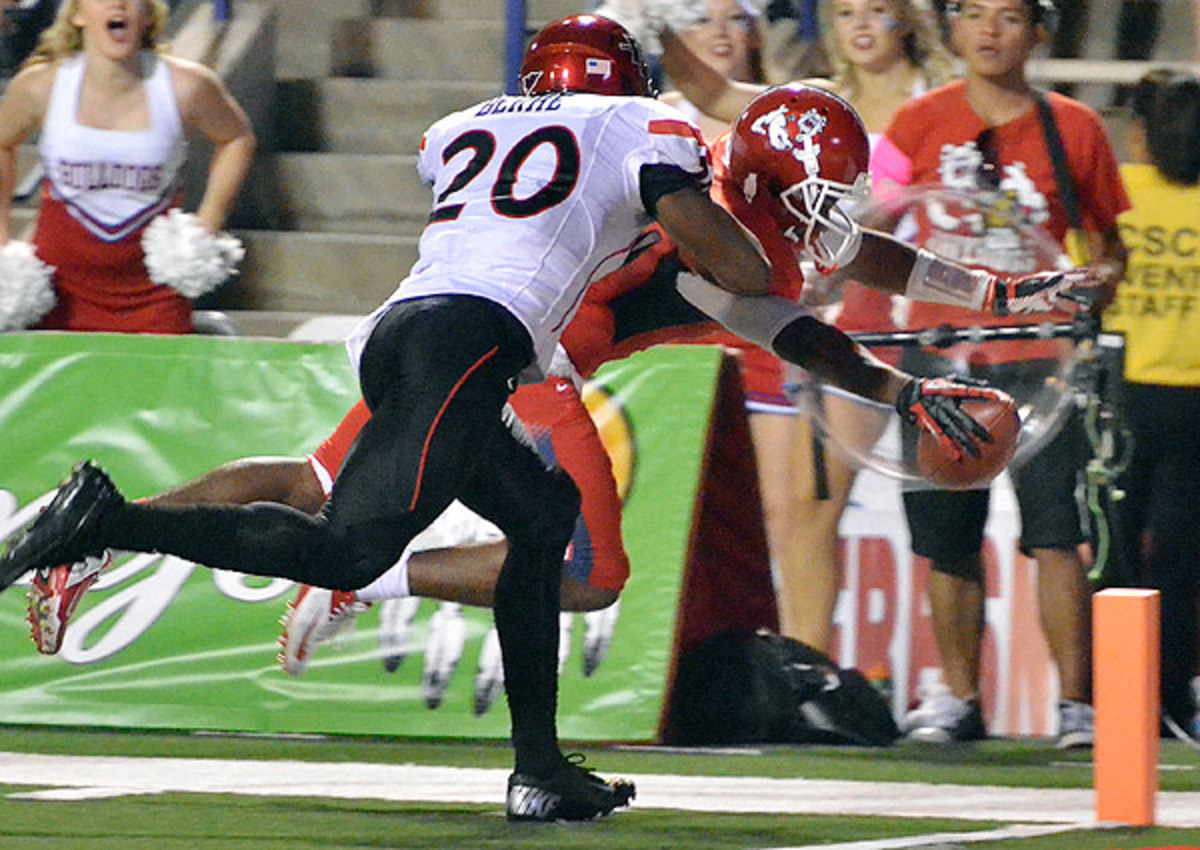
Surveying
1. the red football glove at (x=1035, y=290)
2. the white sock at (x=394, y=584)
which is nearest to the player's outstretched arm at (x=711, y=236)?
the red football glove at (x=1035, y=290)

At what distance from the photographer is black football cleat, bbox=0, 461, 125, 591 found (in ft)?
16.6

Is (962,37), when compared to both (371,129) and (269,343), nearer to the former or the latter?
(269,343)

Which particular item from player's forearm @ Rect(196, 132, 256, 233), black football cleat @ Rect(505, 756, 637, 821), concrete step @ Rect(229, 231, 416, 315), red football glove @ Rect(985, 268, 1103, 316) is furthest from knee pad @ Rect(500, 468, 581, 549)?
concrete step @ Rect(229, 231, 416, 315)

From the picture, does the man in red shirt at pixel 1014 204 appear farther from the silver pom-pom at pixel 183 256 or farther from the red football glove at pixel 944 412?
the silver pom-pom at pixel 183 256

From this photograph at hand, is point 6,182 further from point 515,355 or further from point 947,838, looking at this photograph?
point 947,838

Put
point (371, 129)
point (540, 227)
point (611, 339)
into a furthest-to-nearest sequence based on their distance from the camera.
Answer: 1. point (371, 129)
2. point (611, 339)
3. point (540, 227)

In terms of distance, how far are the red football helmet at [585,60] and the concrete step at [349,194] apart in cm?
431

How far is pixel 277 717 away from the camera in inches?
281

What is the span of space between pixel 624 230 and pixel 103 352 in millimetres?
2590

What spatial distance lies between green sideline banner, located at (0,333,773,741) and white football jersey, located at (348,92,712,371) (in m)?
1.76

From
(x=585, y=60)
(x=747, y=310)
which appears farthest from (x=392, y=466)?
(x=585, y=60)

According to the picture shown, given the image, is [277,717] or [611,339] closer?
[611,339]

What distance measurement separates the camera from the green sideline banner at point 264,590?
276 inches

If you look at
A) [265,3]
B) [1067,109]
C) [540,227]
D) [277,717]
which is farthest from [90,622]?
[265,3]
